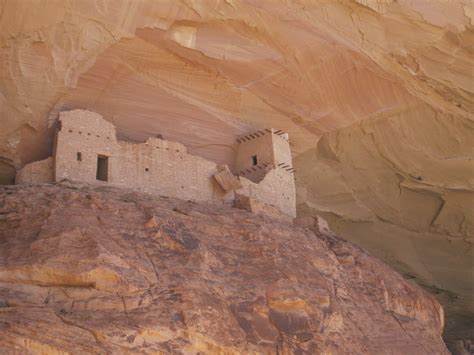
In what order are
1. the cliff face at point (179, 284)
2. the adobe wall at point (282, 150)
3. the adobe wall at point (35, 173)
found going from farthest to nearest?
the adobe wall at point (282, 150) → the adobe wall at point (35, 173) → the cliff face at point (179, 284)

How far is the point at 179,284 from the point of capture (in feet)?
36.4

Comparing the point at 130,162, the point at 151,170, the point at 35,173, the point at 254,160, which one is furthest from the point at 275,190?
the point at 35,173

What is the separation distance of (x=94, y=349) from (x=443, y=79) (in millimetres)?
10411

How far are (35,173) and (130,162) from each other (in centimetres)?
182

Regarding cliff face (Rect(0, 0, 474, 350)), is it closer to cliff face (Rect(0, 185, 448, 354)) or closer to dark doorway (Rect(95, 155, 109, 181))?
dark doorway (Rect(95, 155, 109, 181))

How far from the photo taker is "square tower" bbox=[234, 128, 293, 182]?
1716cm

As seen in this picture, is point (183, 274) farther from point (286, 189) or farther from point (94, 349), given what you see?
point (286, 189)

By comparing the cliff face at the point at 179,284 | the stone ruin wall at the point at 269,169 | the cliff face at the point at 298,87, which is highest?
the cliff face at the point at 298,87

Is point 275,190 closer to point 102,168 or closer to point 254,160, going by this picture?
point 254,160

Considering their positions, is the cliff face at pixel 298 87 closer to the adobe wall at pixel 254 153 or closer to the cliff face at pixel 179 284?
the adobe wall at pixel 254 153

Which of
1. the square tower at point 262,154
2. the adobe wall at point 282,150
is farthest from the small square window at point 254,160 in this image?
Answer: the adobe wall at point 282,150

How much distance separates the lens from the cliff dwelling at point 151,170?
14.1m

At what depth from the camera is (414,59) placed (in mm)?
15984

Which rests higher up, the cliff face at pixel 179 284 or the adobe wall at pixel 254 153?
the adobe wall at pixel 254 153
